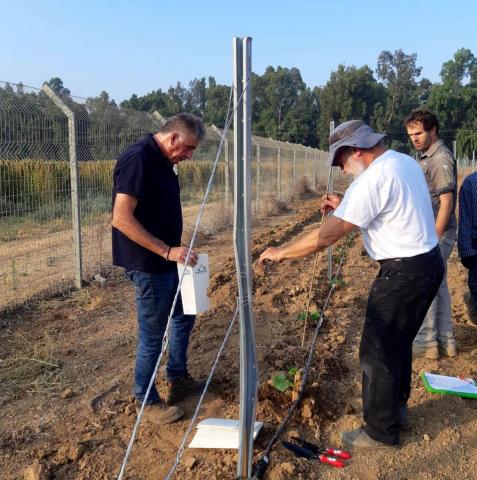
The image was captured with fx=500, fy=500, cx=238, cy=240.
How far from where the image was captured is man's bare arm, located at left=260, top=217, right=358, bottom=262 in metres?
2.62

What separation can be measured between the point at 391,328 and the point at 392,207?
696mm

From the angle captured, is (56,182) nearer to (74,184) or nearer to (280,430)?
(74,184)

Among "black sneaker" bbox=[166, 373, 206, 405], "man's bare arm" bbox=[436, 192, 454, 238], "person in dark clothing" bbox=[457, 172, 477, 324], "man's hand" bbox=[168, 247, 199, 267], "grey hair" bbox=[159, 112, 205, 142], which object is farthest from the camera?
"person in dark clothing" bbox=[457, 172, 477, 324]

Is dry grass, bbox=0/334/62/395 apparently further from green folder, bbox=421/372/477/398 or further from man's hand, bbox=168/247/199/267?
green folder, bbox=421/372/477/398

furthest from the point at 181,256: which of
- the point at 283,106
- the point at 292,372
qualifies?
the point at 283,106

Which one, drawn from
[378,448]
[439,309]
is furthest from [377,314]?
[439,309]

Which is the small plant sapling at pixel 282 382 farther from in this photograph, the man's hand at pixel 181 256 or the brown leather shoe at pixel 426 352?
the brown leather shoe at pixel 426 352

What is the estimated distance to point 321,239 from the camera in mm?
2676

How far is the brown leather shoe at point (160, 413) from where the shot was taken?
330 cm

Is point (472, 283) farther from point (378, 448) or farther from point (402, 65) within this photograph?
point (402, 65)

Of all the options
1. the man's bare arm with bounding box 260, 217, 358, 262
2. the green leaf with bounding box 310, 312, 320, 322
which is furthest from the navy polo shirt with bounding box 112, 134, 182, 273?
the green leaf with bounding box 310, 312, 320, 322

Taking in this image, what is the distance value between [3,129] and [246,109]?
3564 mm

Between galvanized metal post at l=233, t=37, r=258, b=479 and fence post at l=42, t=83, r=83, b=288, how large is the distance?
4.03 meters

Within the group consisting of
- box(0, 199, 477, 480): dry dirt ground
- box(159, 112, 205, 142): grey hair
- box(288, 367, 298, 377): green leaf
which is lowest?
box(0, 199, 477, 480): dry dirt ground
